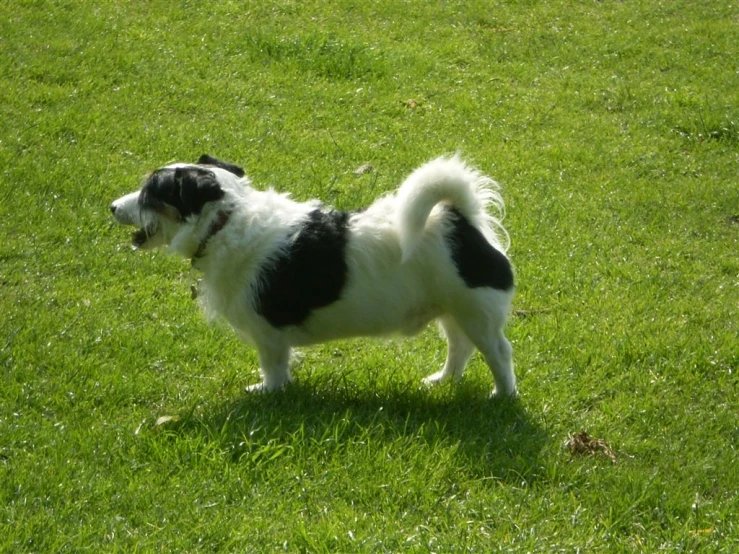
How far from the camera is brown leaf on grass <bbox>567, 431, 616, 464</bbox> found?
5.00m

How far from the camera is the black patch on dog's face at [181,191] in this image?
5293 mm

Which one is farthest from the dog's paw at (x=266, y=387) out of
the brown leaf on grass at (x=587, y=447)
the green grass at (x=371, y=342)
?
the brown leaf on grass at (x=587, y=447)

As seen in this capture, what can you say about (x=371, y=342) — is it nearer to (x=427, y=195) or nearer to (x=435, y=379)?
(x=435, y=379)

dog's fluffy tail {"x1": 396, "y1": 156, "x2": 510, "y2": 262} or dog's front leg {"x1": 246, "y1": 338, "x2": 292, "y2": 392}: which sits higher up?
dog's fluffy tail {"x1": 396, "y1": 156, "x2": 510, "y2": 262}

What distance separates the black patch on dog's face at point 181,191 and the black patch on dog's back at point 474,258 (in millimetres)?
1202

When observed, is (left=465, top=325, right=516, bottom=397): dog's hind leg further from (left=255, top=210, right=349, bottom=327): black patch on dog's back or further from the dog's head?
the dog's head

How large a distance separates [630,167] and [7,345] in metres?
5.82

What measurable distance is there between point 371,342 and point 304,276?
1.16 metres

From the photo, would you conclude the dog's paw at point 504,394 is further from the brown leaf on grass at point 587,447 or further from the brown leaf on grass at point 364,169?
the brown leaf on grass at point 364,169

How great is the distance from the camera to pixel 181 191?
5289 millimetres

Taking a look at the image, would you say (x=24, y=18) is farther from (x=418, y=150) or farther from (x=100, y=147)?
(x=418, y=150)

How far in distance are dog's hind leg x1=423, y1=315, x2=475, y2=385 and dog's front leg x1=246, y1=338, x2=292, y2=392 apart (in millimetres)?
768

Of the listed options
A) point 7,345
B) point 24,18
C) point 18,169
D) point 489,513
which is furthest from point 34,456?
point 24,18

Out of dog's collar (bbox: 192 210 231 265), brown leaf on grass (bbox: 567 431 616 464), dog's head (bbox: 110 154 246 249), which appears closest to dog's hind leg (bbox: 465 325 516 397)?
brown leaf on grass (bbox: 567 431 616 464)
